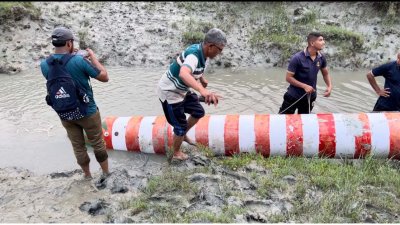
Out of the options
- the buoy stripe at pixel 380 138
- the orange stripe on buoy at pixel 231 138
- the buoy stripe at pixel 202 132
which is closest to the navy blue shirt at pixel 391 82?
the buoy stripe at pixel 380 138

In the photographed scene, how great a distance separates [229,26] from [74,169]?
21.9 ft

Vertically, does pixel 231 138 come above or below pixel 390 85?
below

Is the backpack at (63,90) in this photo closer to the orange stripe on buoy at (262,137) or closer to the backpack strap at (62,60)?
the backpack strap at (62,60)

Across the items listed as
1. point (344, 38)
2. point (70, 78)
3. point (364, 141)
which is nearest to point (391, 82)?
point (364, 141)

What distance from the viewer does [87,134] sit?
4.51 metres

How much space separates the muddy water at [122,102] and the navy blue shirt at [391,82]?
1658mm

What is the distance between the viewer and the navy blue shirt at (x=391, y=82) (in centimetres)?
550

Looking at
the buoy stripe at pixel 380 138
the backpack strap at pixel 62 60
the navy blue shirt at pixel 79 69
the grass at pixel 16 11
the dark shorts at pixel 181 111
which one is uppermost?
the grass at pixel 16 11

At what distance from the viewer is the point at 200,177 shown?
15.3 feet

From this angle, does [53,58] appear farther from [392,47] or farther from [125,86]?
[392,47]

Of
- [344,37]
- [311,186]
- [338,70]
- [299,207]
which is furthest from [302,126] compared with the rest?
[344,37]

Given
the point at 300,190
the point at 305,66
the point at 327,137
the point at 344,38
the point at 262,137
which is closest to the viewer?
the point at 300,190

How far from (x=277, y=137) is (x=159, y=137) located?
5.02 feet

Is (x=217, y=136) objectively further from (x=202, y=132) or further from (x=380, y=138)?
(x=380, y=138)
